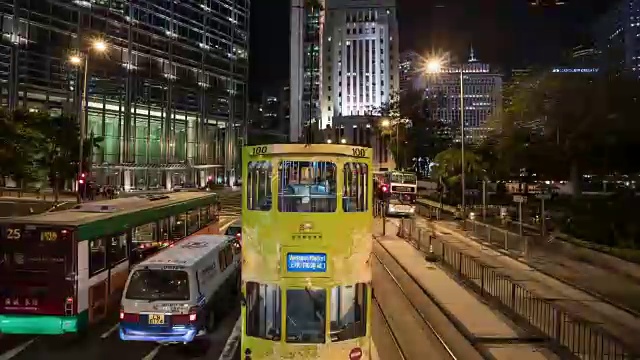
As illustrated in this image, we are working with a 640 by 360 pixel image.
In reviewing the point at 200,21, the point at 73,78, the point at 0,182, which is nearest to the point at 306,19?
the point at 200,21

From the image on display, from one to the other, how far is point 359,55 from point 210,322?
145 m

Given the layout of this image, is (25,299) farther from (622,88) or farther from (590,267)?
(622,88)

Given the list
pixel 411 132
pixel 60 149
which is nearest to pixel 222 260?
pixel 60 149

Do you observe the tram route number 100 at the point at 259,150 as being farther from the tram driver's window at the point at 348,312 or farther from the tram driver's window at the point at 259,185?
the tram driver's window at the point at 348,312

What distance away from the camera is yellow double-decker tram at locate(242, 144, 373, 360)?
27.1 ft

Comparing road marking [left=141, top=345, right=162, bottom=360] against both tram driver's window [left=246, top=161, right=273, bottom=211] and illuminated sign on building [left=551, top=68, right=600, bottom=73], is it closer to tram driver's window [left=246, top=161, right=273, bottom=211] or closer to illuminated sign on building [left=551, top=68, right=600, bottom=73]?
tram driver's window [left=246, top=161, right=273, bottom=211]

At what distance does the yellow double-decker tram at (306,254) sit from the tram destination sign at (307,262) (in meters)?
0.02

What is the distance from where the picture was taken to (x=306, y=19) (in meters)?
163

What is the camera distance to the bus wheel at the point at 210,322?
12.0 m

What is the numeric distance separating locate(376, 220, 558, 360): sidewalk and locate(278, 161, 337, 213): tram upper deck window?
5298 millimetres

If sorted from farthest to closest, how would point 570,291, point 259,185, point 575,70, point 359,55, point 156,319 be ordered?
1. point 359,55
2. point 575,70
3. point 570,291
4. point 156,319
5. point 259,185

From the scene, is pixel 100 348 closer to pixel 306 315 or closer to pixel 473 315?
pixel 306 315

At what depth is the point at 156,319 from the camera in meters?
10.7

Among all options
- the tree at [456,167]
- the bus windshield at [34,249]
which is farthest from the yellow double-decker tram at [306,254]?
the tree at [456,167]
